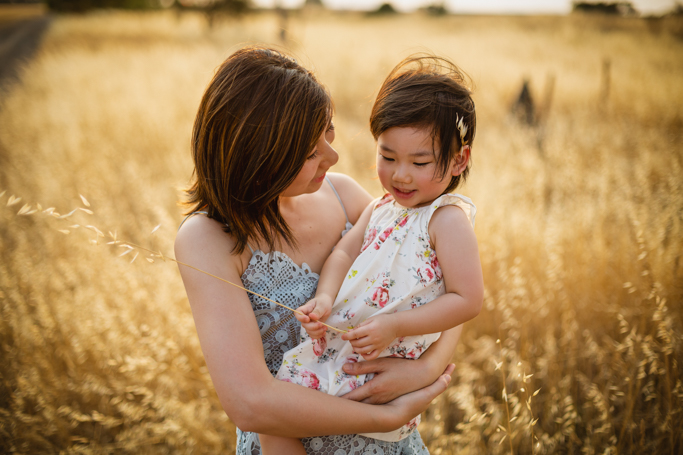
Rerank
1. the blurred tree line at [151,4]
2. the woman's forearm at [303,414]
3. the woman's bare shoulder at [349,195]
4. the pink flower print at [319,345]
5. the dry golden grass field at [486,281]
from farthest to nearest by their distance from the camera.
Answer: the blurred tree line at [151,4]
the dry golden grass field at [486,281]
the woman's bare shoulder at [349,195]
the pink flower print at [319,345]
the woman's forearm at [303,414]

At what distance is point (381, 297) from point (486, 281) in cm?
172

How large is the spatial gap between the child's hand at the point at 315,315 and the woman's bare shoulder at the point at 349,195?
1.77ft

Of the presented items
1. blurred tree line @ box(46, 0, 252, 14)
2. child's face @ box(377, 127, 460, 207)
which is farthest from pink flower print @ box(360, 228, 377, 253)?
blurred tree line @ box(46, 0, 252, 14)

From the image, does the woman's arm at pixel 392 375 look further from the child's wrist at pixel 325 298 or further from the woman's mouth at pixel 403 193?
the woman's mouth at pixel 403 193

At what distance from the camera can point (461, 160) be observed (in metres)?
1.39

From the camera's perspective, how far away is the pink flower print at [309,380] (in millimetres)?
1261

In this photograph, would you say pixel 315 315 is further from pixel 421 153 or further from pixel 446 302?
pixel 421 153

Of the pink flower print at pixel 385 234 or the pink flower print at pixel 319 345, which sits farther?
the pink flower print at pixel 385 234

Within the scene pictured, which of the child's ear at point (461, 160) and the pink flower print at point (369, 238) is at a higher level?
the child's ear at point (461, 160)

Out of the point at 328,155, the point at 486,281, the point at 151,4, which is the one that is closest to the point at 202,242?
the point at 328,155

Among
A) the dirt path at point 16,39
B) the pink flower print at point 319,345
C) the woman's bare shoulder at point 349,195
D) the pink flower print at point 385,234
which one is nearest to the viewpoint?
the pink flower print at point 319,345

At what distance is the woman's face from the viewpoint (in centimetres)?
129

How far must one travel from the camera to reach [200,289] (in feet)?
3.74

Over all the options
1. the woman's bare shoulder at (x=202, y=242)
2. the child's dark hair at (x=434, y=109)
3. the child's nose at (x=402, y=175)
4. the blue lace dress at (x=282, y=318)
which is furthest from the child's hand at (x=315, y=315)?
the child's dark hair at (x=434, y=109)
